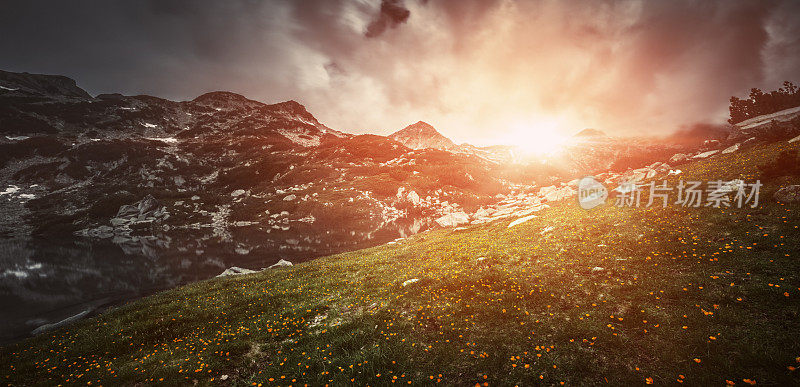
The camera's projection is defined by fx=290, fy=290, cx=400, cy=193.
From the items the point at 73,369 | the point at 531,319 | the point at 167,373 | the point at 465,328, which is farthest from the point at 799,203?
the point at 73,369

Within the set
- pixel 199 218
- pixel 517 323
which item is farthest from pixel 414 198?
pixel 517 323

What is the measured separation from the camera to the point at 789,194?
16891 mm

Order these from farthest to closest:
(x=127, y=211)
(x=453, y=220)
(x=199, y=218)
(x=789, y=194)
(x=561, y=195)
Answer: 1. (x=127, y=211)
2. (x=199, y=218)
3. (x=453, y=220)
4. (x=561, y=195)
5. (x=789, y=194)

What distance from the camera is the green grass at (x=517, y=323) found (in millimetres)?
9938

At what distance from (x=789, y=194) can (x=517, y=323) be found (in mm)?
18710

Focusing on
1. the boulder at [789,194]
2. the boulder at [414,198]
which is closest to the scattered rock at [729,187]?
the boulder at [789,194]

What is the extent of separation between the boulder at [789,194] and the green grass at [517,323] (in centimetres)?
44

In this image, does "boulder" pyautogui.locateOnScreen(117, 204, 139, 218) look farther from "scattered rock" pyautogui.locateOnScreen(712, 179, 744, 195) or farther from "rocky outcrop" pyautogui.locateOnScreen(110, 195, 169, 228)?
"scattered rock" pyautogui.locateOnScreen(712, 179, 744, 195)

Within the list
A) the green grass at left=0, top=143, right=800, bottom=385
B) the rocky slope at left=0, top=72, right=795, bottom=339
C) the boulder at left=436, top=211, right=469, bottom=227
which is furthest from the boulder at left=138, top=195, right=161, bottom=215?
the green grass at left=0, top=143, right=800, bottom=385

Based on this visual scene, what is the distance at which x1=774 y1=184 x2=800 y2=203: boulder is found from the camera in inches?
652

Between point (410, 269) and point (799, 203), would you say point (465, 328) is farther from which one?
point (799, 203)

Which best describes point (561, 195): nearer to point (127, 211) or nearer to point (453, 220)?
point (453, 220)

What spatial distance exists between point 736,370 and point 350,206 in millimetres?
130610

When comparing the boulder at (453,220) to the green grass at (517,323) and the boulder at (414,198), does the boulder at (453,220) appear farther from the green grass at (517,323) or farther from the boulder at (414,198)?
the boulder at (414,198)
